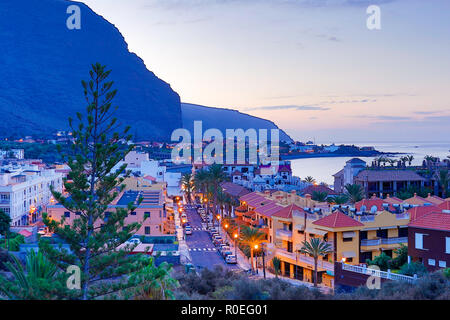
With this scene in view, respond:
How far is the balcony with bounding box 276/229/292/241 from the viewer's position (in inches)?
960

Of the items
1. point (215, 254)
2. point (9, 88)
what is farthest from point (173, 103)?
point (215, 254)

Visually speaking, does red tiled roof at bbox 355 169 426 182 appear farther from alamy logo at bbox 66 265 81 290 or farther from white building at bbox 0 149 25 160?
white building at bbox 0 149 25 160

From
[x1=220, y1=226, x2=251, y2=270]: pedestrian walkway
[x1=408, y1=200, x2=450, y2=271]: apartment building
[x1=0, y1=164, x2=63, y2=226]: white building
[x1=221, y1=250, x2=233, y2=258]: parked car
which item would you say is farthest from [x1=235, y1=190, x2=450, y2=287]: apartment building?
[x1=0, y1=164, x2=63, y2=226]: white building

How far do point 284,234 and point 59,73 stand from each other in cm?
15482

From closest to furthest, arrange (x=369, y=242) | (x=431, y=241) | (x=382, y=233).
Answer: (x=431, y=241), (x=369, y=242), (x=382, y=233)

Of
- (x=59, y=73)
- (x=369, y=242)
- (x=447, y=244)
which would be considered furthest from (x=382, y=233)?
(x=59, y=73)

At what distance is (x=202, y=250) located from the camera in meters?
29.0

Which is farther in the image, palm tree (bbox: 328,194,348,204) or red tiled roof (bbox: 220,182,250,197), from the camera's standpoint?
red tiled roof (bbox: 220,182,250,197)

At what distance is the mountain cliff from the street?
3638 inches

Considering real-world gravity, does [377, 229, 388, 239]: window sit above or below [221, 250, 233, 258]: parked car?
above

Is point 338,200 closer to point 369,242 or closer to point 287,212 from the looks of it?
point 287,212

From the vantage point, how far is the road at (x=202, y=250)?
82.6ft
